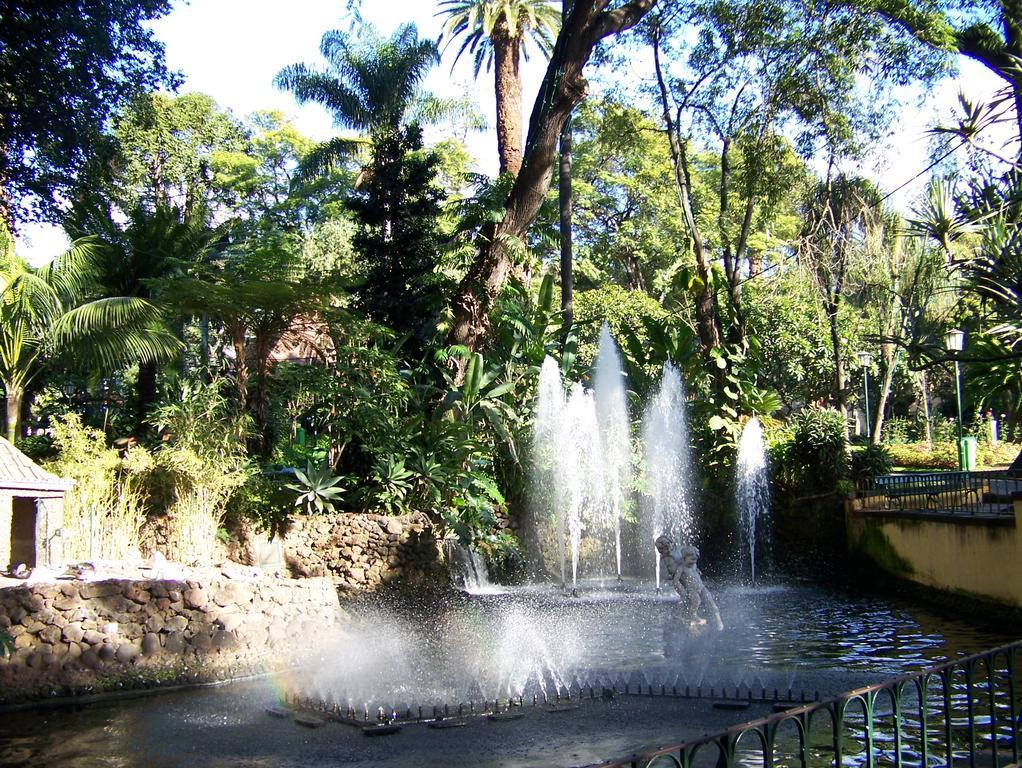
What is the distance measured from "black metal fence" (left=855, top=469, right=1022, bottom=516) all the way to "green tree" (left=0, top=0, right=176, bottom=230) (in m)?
11.8

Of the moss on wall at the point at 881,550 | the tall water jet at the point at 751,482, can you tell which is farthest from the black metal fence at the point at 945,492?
the tall water jet at the point at 751,482

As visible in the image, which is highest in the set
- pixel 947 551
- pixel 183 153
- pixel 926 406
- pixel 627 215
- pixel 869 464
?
pixel 183 153

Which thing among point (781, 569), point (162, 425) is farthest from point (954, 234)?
point (162, 425)

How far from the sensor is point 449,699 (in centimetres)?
857

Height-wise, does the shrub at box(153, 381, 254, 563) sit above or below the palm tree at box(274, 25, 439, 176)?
below

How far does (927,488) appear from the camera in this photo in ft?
52.1

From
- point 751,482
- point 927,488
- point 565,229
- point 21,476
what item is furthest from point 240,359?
point 927,488

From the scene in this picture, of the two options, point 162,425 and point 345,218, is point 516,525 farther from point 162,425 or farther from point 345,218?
point 345,218

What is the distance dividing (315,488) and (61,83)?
8.39 meters

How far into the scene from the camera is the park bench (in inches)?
595

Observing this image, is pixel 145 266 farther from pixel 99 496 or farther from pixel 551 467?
pixel 551 467

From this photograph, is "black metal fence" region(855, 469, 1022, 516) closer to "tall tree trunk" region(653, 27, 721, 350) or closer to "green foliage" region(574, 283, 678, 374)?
"tall tree trunk" region(653, 27, 721, 350)

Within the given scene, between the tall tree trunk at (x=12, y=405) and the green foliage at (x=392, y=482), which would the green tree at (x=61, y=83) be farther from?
the tall tree trunk at (x=12, y=405)

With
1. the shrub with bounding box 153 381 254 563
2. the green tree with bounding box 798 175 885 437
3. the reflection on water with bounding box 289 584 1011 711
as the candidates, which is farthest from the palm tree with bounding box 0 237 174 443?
the green tree with bounding box 798 175 885 437
